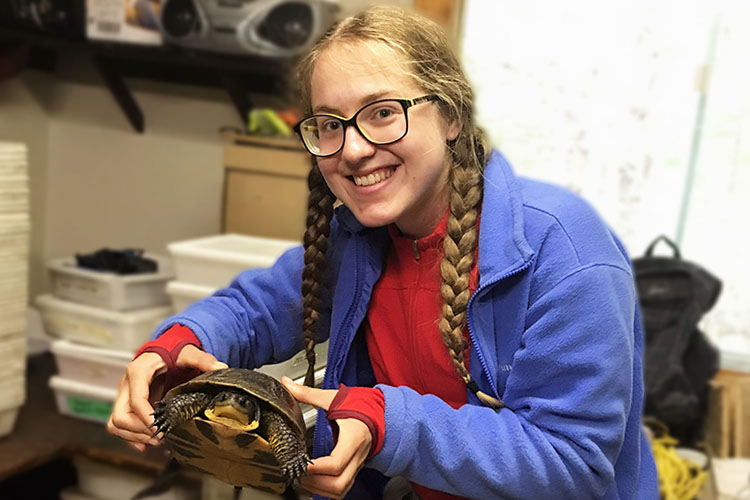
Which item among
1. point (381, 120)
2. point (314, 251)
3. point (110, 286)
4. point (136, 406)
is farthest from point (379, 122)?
point (110, 286)

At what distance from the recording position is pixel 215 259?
1976mm

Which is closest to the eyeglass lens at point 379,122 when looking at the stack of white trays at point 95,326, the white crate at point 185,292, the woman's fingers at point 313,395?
the woman's fingers at point 313,395

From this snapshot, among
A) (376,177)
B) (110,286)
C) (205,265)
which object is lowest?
(110,286)

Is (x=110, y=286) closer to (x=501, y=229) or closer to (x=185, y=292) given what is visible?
(x=185, y=292)

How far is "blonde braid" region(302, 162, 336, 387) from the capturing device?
103 centimetres

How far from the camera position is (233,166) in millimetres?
2312

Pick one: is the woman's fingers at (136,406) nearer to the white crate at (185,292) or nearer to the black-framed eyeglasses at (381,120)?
the black-framed eyeglasses at (381,120)

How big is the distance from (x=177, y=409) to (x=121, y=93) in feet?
7.33

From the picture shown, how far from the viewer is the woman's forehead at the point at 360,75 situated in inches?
33.7

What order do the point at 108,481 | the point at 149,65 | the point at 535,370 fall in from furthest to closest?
the point at 149,65, the point at 108,481, the point at 535,370

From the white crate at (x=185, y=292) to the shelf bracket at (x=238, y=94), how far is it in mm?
780

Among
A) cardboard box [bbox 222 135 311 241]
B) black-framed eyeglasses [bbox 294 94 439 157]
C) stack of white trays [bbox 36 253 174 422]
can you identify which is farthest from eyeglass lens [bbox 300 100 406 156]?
stack of white trays [bbox 36 253 174 422]

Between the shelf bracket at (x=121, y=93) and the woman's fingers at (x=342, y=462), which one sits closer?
the woman's fingers at (x=342, y=462)

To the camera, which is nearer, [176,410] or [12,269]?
[176,410]
